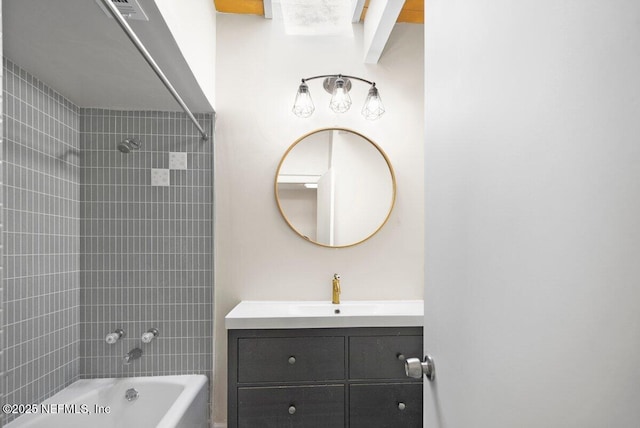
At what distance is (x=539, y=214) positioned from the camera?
543mm

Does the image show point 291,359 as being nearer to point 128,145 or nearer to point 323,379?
point 323,379

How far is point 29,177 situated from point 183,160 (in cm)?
74

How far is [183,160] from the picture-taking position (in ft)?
7.07

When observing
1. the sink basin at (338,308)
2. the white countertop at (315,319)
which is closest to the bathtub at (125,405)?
the white countertop at (315,319)

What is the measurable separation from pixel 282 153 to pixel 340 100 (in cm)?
44

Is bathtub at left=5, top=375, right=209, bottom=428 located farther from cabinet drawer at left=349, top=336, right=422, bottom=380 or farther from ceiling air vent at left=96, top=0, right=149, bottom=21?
ceiling air vent at left=96, top=0, right=149, bottom=21

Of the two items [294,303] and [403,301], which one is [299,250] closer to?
[294,303]

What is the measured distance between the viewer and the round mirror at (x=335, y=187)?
223cm

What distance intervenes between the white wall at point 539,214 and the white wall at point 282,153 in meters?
1.42

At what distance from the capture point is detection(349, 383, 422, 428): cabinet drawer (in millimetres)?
1798

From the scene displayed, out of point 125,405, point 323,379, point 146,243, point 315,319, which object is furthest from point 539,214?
point 125,405

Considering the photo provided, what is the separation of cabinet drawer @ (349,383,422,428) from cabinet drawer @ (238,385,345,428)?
0.22 ft

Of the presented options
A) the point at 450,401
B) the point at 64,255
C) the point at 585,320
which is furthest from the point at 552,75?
the point at 64,255

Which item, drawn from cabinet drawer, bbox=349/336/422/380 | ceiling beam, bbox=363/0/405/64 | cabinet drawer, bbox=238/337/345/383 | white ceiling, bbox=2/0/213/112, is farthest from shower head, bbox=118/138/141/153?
cabinet drawer, bbox=349/336/422/380
